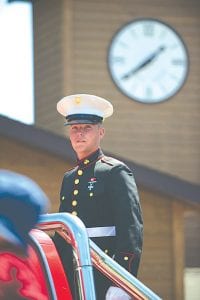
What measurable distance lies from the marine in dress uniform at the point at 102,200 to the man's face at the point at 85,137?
22 mm

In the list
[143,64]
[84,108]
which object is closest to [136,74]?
[143,64]

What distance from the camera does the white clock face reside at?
17531 mm

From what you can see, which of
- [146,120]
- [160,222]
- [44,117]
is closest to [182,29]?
[146,120]

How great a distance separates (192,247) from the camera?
58.3 feet

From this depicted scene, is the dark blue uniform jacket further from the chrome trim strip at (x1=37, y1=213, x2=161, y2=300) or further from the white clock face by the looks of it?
the white clock face

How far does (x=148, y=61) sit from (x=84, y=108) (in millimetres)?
13512

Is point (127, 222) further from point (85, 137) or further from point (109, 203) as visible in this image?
point (85, 137)

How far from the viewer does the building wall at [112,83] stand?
1734 cm

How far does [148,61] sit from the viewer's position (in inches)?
695

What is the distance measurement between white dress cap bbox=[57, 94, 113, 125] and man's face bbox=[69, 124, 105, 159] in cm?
3

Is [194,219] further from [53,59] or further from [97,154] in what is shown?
[97,154]

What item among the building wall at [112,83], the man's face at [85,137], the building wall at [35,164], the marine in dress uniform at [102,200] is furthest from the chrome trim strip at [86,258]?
the building wall at [112,83]

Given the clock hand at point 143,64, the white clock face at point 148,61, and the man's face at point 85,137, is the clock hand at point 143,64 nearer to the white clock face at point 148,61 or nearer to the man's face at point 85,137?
the white clock face at point 148,61

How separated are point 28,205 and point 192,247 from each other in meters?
15.1
